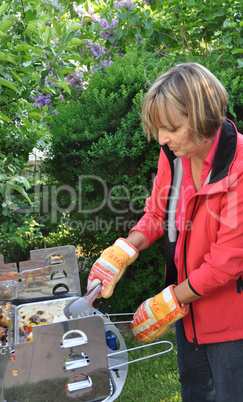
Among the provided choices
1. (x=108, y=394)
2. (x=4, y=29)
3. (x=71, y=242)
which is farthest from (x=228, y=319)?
(x=71, y=242)

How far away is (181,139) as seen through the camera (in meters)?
1.54

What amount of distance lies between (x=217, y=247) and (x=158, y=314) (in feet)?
1.26

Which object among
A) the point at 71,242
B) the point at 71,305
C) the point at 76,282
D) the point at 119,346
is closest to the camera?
the point at 71,305

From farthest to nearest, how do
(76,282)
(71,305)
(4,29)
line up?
(76,282) → (4,29) → (71,305)

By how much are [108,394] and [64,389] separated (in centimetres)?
17

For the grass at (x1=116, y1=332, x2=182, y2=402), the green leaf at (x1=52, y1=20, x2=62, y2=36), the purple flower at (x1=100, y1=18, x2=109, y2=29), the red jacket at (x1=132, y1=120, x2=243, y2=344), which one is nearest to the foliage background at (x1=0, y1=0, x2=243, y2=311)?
the purple flower at (x1=100, y1=18, x2=109, y2=29)

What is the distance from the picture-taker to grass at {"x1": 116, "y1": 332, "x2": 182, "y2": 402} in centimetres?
289

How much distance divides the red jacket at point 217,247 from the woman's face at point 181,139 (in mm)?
78

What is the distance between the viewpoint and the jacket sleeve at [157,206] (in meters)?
1.91

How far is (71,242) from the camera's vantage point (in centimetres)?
374

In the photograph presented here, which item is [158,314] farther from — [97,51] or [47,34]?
[97,51]

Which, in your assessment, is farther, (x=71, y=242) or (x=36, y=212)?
(x=36, y=212)

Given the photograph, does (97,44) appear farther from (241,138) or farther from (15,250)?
(241,138)

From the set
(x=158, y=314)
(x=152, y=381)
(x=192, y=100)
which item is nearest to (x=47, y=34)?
(x=192, y=100)
